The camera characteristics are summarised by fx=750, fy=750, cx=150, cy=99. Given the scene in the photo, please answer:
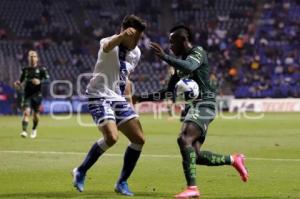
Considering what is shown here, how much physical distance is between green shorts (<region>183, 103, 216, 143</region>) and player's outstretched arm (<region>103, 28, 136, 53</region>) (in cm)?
134

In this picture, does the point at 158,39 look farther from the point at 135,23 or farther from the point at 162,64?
the point at 135,23

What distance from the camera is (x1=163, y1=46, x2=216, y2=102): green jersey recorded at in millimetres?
9422

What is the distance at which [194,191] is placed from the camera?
948 centimetres

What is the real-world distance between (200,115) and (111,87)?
1.32 meters

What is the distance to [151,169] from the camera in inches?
533

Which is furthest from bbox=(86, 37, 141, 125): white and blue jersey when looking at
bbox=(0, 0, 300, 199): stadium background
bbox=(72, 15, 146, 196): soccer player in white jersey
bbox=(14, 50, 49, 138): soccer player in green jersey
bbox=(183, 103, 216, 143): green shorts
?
bbox=(14, 50, 49, 138): soccer player in green jersey

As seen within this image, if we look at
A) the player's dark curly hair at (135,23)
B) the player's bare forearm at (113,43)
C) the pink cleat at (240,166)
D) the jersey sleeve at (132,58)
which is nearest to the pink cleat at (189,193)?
the pink cleat at (240,166)

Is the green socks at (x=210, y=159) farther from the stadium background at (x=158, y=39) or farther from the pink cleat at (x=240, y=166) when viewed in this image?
the stadium background at (x=158, y=39)

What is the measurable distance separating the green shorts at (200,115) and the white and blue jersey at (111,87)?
0.87m

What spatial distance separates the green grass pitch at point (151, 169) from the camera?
10359 millimetres

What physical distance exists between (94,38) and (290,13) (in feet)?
43.5

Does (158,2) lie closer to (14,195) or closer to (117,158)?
(117,158)

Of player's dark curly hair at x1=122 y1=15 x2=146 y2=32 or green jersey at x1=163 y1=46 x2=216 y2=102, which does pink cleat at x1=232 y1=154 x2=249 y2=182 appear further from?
player's dark curly hair at x1=122 y1=15 x2=146 y2=32

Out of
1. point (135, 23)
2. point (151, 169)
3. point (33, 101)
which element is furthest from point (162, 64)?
point (135, 23)
